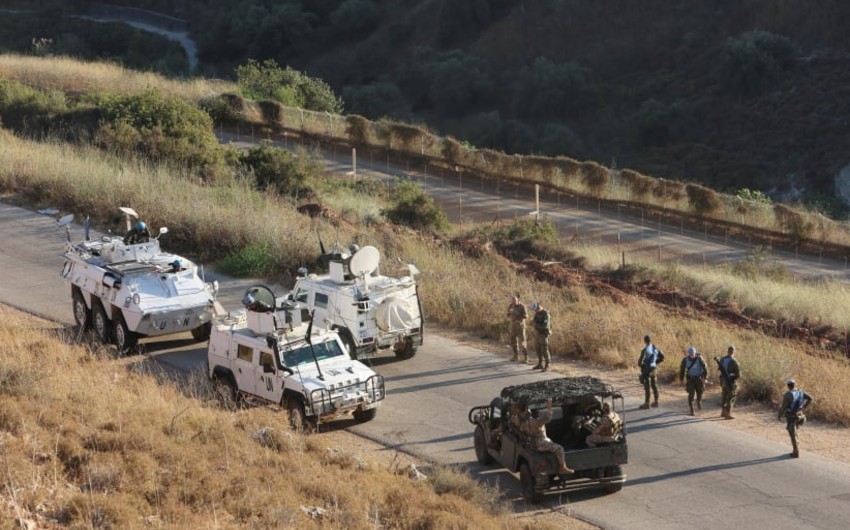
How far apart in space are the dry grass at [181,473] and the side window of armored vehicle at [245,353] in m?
1.46

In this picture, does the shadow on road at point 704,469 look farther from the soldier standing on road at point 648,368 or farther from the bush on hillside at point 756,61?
the bush on hillside at point 756,61

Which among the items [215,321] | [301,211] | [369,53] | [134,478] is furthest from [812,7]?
[134,478]

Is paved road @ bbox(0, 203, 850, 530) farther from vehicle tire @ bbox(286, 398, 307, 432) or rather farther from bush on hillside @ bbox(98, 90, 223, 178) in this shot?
bush on hillside @ bbox(98, 90, 223, 178)

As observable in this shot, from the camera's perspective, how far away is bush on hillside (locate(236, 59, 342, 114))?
57.7 m

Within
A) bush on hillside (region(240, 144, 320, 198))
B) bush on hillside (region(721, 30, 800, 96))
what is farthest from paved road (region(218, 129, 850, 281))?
bush on hillside (region(721, 30, 800, 96))

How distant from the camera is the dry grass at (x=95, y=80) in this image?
5684cm

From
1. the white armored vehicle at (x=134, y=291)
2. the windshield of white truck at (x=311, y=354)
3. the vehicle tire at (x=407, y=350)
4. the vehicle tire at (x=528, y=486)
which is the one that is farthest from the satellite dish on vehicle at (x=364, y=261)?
the vehicle tire at (x=528, y=486)

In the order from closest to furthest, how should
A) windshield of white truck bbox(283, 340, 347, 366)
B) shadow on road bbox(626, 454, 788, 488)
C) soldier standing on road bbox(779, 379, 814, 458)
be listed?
shadow on road bbox(626, 454, 788, 488)
soldier standing on road bbox(779, 379, 814, 458)
windshield of white truck bbox(283, 340, 347, 366)

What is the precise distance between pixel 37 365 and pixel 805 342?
16.6 metres

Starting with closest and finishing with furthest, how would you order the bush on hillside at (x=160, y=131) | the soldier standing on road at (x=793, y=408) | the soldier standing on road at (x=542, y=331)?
the soldier standing on road at (x=793, y=408) < the soldier standing on road at (x=542, y=331) < the bush on hillside at (x=160, y=131)

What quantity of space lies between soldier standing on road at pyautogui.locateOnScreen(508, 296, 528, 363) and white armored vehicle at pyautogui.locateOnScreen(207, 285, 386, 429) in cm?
466

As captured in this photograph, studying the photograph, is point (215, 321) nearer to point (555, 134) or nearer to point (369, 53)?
point (555, 134)

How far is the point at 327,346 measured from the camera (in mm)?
20438

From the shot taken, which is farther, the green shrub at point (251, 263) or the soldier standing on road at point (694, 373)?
the green shrub at point (251, 263)
